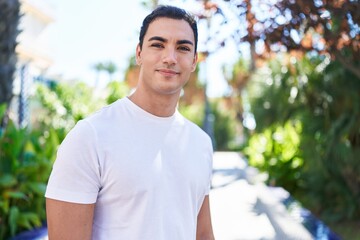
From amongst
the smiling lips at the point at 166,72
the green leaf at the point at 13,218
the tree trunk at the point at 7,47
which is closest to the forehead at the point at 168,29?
the smiling lips at the point at 166,72

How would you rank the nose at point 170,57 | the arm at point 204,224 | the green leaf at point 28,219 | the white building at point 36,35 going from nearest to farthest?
the nose at point 170,57, the arm at point 204,224, the green leaf at point 28,219, the white building at point 36,35

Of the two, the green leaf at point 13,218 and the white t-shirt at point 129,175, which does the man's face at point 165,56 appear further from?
the green leaf at point 13,218

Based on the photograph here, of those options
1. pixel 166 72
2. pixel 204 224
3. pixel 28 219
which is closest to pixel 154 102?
pixel 166 72

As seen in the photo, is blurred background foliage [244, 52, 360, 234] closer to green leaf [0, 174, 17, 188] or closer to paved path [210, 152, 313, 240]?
paved path [210, 152, 313, 240]

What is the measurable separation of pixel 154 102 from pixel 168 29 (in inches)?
9.8

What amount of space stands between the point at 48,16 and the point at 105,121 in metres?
39.6

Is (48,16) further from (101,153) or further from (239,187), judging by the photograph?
(101,153)

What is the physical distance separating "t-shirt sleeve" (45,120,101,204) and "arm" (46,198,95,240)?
0.06ft

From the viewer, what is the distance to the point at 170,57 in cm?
182

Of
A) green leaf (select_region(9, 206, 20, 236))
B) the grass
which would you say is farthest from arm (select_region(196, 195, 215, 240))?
the grass

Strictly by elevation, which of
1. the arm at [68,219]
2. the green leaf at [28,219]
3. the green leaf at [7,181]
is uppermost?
the arm at [68,219]

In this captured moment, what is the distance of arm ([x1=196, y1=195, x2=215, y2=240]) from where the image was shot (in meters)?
2.16

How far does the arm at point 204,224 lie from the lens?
7.08ft

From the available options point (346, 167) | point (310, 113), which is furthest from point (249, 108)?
point (346, 167)
